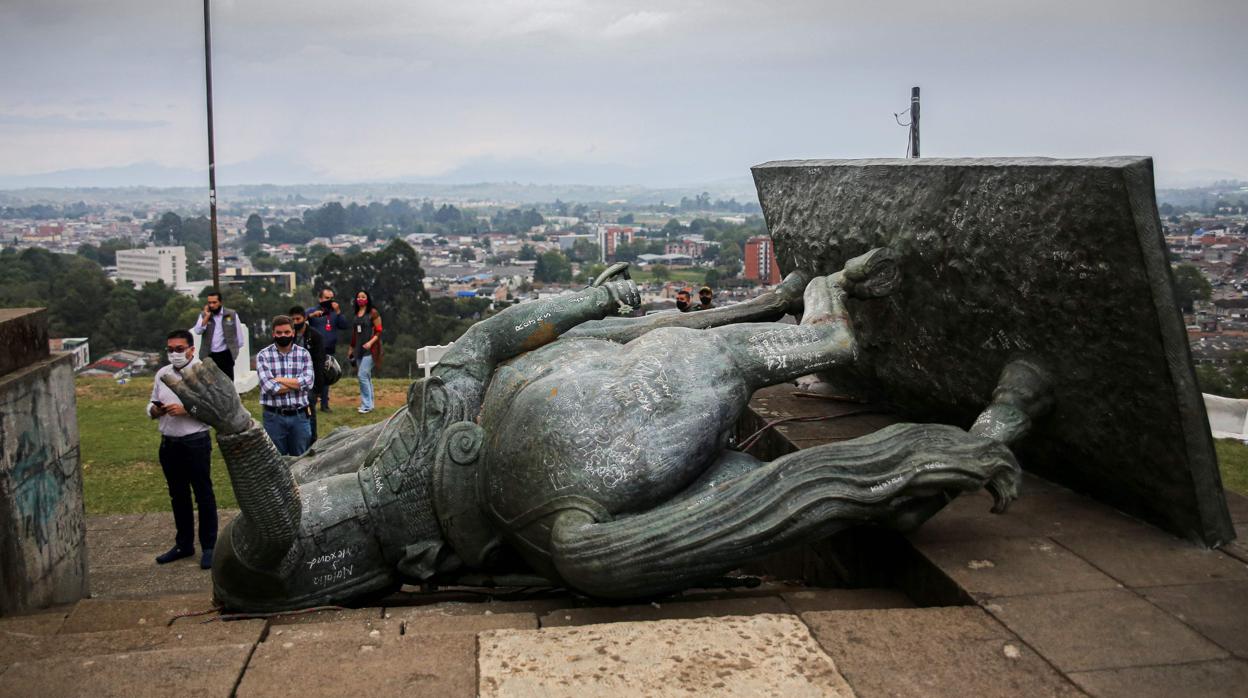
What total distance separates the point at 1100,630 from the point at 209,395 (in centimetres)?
315

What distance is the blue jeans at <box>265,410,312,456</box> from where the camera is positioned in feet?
23.2

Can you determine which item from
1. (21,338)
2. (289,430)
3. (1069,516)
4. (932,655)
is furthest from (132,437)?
(932,655)

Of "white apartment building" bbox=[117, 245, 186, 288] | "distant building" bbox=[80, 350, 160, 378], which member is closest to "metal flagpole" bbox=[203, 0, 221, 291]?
"distant building" bbox=[80, 350, 160, 378]

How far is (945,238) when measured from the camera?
4988mm

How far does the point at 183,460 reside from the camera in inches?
243

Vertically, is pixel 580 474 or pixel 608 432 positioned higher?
pixel 608 432

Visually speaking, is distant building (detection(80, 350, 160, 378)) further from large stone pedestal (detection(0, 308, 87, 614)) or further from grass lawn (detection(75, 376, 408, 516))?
large stone pedestal (detection(0, 308, 87, 614))

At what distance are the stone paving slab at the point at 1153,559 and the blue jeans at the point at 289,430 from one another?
15.6 ft

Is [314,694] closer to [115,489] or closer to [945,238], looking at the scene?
[945,238]

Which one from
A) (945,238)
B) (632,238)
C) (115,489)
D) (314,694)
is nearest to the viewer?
(314,694)

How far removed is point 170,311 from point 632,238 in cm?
3914

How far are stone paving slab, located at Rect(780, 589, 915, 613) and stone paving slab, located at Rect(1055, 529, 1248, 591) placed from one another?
742mm

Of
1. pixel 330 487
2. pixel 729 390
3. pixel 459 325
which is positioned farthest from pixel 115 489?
pixel 459 325

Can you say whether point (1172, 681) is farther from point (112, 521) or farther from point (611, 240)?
point (611, 240)
